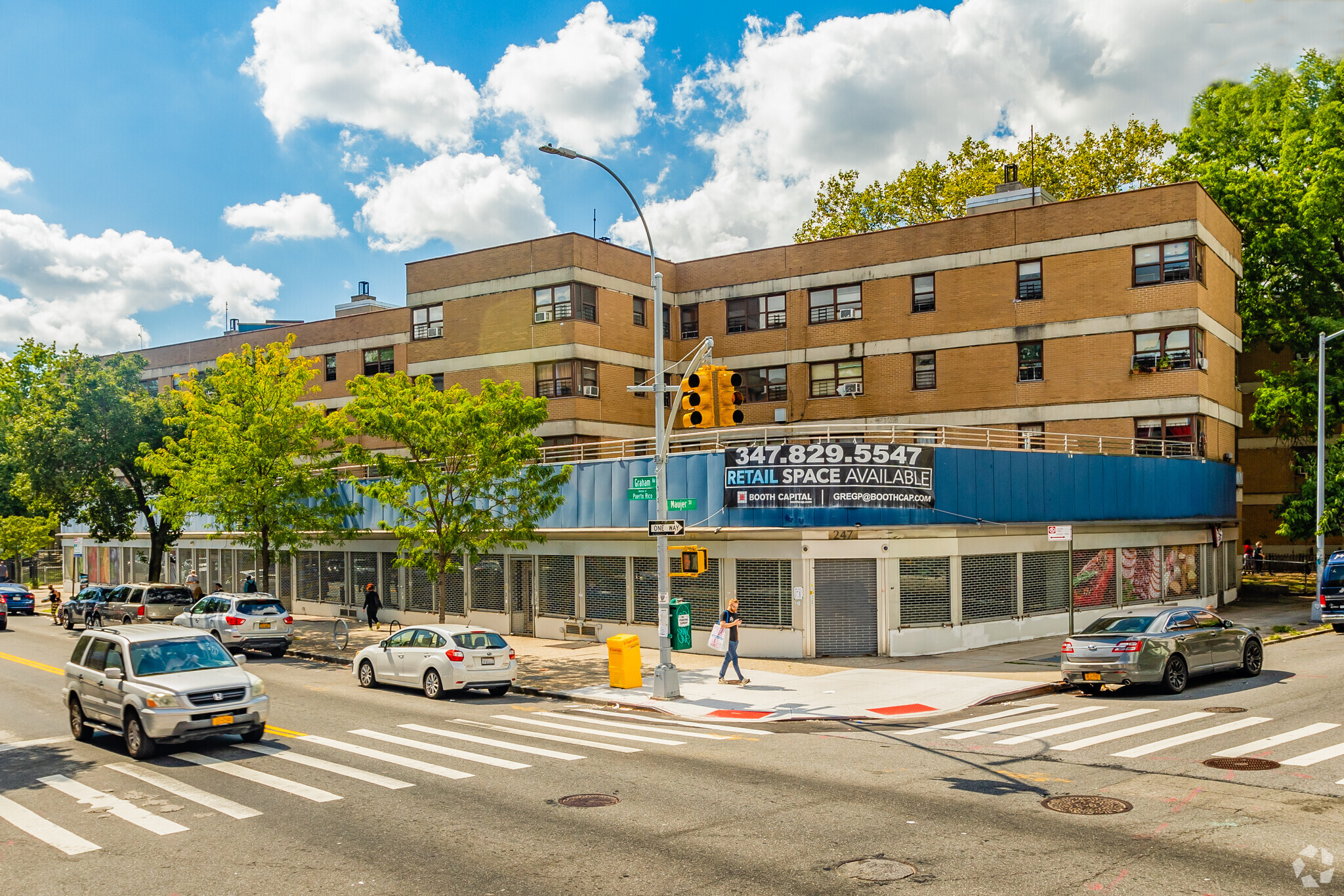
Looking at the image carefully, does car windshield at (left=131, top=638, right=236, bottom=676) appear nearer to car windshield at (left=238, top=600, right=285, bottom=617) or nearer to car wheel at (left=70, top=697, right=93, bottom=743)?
car wheel at (left=70, top=697, right=93, bottom=743)

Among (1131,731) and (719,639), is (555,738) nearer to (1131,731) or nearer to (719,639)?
(719,639)

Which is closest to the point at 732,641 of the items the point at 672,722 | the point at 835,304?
the point at 672,722

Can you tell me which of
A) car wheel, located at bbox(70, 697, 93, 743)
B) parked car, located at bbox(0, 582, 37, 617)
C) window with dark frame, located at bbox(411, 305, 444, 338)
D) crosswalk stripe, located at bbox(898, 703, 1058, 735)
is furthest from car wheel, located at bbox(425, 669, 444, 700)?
parked car, located at bbox(0, 582, 37, 617)

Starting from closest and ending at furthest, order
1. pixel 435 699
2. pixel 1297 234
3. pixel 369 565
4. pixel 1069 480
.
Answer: pixel 435 699 < pixel 1069 480 < pixel 369 565 < pixel 1297 234

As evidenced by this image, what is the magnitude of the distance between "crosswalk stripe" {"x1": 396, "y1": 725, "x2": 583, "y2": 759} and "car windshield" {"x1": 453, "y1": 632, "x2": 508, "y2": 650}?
3995 millimetres

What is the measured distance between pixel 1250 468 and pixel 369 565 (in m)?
41.5

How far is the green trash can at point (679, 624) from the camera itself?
74.3ft

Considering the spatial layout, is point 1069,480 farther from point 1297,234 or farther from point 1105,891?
point 1105,891

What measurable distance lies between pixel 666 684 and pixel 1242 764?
1075cm

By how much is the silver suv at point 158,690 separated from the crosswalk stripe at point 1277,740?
1417cm

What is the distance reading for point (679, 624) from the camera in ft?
74.5

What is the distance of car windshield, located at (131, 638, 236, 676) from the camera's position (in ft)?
53.0

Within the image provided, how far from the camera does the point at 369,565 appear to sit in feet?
127

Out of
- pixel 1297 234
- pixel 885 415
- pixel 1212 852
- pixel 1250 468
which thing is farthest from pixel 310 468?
pixel 1250 468
